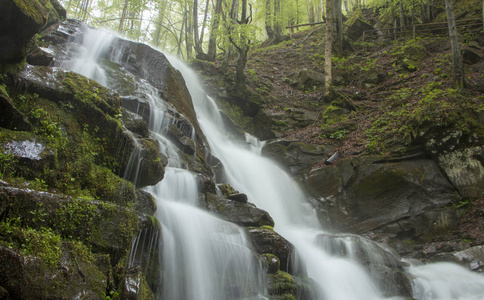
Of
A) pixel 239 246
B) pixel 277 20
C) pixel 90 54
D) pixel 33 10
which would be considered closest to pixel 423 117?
pixel 239 246

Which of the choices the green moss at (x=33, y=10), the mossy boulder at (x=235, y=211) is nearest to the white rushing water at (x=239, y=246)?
the mossy boulder at (x=235, y=211)

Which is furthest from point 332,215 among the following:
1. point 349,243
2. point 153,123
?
point 153,123

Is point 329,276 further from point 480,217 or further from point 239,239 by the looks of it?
point 480,217

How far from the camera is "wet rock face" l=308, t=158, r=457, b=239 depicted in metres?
10.3

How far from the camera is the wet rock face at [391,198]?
10258mm

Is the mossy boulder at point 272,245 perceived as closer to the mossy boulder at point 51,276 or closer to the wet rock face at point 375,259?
the wet rock face at point 375,259

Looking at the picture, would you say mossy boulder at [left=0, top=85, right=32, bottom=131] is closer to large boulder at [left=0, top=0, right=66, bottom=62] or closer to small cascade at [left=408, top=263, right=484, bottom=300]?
large boulder at [left=0, top=0, right=66, bottom=62]

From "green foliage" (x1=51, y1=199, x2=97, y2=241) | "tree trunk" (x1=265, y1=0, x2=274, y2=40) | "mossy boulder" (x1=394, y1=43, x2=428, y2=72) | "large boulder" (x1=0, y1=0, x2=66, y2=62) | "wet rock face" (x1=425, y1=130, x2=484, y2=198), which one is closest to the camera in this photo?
"green foliage" (x1=51, y1=199, x2=97, y2=241)

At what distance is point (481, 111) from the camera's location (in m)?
10.8

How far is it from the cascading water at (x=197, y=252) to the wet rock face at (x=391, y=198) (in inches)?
220

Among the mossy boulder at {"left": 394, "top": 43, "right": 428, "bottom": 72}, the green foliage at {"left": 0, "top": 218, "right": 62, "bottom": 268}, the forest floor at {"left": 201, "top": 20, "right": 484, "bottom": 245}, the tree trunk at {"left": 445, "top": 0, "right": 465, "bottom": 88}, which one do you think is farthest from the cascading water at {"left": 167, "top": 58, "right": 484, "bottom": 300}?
the mossy boulder at {"left": 394, "top": 43, "right": 428, "bottom": 72}

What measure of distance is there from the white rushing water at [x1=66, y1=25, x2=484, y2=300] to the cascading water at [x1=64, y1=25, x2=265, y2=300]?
0.02 m

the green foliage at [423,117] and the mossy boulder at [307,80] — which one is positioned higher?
the mossy boulder at [307,80]

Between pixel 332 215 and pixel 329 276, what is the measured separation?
12.8 feet
